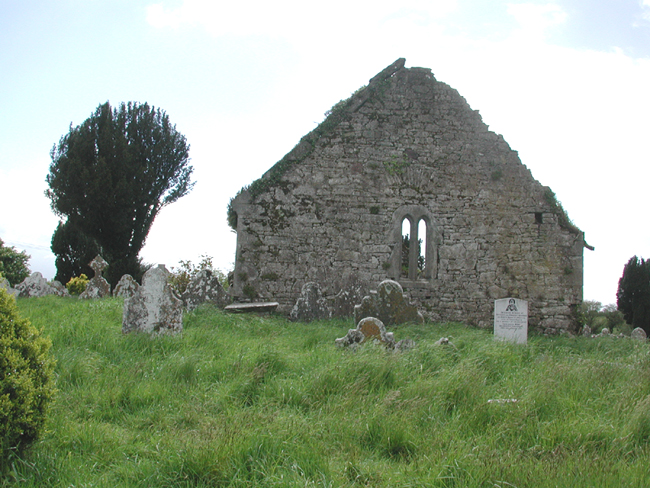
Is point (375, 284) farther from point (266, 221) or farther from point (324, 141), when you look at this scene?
point (324, 141)

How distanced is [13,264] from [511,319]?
24.4 metres

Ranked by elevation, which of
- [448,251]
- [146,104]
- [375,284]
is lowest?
[375,284]

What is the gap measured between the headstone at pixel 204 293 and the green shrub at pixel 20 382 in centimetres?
571

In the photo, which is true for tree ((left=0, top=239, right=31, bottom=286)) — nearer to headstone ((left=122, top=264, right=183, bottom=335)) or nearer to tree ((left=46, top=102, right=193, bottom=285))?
tree ((left=46, top=102, right=193, bottom=285))

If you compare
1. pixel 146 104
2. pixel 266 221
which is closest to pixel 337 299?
pixel 266 221

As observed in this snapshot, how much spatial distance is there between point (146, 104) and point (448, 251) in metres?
18.1

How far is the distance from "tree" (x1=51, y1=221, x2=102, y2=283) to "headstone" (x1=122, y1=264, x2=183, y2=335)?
1665 cm

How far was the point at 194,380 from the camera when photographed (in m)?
4.59

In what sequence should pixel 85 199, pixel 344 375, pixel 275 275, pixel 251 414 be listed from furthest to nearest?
1. pixel 85 199
2. pixel 275 275
3. pixel 344 375
4. pixel 251 414

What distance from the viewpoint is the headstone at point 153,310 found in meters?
6.39

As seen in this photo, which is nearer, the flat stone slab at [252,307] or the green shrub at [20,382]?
the green shrub at [20,382]

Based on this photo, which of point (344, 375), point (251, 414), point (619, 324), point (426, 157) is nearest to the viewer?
point (251, 414)

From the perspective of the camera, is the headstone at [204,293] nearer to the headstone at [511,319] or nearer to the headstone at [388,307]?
the headstone at [388,307]

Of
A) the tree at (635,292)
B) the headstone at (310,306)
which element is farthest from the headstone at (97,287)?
the tree at (635,292)
